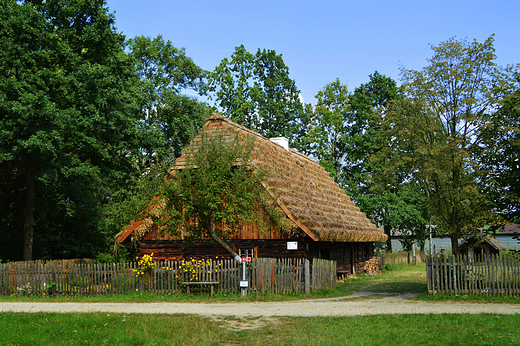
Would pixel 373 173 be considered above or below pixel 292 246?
above

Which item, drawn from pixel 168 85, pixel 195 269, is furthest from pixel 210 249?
pixel 168 85

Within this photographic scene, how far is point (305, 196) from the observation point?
77.7 feet

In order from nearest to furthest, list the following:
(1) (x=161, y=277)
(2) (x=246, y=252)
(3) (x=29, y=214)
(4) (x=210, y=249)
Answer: (1) (x=161, y=277)
(2) (x=246, y=252)
(4) (x=210, y=249)
(3) (x=29, y=214)

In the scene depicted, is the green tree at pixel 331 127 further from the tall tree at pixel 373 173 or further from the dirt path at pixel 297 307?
the dirt path at pixel 297 307

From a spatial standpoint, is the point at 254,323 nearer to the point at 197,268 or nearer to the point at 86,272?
the point at 197,268

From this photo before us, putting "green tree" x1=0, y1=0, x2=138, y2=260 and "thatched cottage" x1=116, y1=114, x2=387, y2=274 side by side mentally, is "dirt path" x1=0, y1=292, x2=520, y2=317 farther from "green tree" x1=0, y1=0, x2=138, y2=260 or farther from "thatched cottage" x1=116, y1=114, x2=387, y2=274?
"green tree" x1=0, y1=0, x2=138, y2=260

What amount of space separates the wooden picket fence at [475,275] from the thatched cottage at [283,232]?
4692 mm

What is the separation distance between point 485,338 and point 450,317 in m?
2.37

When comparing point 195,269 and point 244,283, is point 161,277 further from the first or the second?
point 244,283

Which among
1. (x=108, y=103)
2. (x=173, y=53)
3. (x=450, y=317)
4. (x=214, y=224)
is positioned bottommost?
(x=450, y=317)

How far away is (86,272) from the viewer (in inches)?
744

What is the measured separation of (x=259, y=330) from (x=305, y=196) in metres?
13.2

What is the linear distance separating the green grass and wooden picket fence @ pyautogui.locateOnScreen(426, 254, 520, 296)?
484 cm

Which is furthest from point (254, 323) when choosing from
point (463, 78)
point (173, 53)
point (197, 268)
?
point (173, 53)
